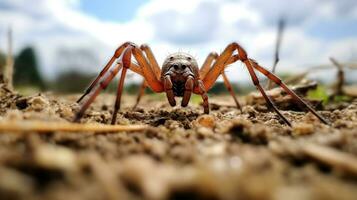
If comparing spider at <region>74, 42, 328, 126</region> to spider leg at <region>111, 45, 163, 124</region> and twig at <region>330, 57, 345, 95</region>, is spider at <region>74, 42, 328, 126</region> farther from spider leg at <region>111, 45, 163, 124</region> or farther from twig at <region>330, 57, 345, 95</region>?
twig at <region>330, 57, 345, 95</region>

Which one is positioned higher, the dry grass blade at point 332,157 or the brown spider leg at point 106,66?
the brown spider leg at point 106,66

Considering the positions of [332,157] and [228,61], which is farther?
[228,61]

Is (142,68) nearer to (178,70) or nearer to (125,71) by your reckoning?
(178,70)

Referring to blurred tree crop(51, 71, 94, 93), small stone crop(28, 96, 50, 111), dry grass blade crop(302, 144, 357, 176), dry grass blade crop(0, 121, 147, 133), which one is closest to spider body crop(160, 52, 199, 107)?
small stone crop(28, 96, 50, 111)

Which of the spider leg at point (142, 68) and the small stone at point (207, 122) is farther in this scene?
the spider leg at point (142, 68)

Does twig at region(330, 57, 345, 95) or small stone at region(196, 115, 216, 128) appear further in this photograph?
twig at region(330, 57, 345, 95)

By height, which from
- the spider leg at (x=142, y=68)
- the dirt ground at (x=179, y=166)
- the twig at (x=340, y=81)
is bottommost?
the dirt ground at (x=179, y=166)

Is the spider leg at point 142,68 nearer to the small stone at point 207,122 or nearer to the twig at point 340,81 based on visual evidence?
the small stone at point 207,122

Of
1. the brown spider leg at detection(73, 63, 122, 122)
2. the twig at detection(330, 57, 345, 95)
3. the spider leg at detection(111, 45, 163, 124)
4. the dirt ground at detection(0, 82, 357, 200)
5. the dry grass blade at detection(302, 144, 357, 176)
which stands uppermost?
the twig at detection(330, 57, 345, 95)

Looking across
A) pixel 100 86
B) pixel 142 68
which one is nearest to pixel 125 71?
pixel 100 86

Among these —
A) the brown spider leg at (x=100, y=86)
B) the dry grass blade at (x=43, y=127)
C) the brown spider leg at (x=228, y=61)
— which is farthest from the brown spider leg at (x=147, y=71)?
the dry grass blade at (x=43, y=127)
